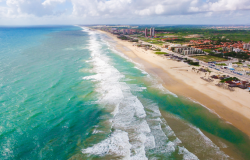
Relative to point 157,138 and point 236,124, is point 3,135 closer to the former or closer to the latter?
point 157,138

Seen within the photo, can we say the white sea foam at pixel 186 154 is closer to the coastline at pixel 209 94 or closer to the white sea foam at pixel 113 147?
the white sea foam at pixel 113 147

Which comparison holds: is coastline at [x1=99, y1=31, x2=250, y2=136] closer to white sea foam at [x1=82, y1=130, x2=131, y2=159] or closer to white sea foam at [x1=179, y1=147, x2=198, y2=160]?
white sea foam at [x1=179, y1=147, x2=198, y2=160]

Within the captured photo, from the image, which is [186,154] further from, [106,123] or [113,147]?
[106,123]

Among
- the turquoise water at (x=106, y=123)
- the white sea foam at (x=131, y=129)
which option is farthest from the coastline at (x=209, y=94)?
the white sea foam at (x=131, y=129)

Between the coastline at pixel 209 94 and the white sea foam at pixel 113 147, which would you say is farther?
the coastline at pixel 209 94

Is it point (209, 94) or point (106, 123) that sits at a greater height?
point (209, 94)

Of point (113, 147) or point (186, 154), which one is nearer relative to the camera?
point (186, 154)

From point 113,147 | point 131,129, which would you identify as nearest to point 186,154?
point 131,129

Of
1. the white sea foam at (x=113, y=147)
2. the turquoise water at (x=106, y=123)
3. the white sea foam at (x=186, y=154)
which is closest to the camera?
the white sea foam at (x=186, y=154)

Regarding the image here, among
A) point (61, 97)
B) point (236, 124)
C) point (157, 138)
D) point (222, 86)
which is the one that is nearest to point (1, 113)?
point (61, 97)
